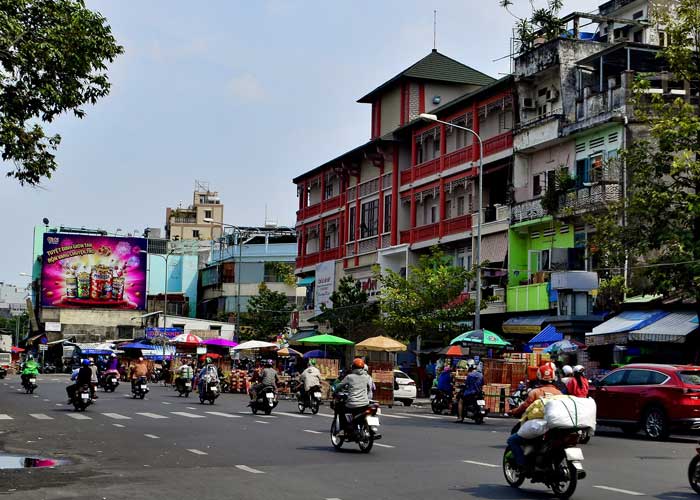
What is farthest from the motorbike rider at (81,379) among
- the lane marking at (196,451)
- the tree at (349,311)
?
the tree at (349,311)

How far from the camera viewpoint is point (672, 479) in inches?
589

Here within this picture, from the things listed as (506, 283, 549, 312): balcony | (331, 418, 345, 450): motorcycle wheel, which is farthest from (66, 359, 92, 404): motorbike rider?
(506, 283, 549, 312): balcony

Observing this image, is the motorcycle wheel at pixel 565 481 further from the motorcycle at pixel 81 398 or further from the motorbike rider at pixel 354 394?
the motorcycle at pixel 81 398

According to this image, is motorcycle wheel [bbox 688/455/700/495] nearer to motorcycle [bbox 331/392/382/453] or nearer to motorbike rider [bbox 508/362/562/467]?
motorbike rider [bbox 508/362/562/467]

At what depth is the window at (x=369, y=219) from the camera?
2399 inches

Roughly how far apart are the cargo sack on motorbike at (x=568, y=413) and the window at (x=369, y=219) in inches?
1877

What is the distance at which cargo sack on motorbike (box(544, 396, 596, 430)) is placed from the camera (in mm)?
12648

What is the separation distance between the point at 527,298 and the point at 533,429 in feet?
102

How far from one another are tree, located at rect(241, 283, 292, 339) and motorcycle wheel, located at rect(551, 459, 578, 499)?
6672 cm

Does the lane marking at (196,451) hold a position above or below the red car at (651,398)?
below

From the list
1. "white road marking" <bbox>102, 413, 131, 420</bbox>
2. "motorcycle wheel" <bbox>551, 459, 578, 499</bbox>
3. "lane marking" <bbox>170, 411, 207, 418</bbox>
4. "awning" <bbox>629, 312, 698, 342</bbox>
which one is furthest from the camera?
"awning" <bbox>629, 312, 698, 342</bbox>

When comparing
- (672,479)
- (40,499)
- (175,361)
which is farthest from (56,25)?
(175,361)

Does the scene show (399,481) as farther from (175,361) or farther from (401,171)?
(175,361)

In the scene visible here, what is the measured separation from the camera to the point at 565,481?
12.5 m
